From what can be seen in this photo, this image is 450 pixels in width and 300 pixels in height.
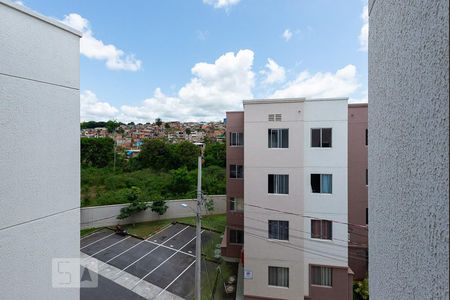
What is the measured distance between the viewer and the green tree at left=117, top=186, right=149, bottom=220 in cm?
1520

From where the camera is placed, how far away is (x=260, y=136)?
8.71m

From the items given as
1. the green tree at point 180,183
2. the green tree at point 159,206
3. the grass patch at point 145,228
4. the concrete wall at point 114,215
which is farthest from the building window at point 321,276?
the green tree at point 180,183

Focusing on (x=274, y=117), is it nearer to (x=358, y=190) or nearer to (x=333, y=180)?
(x=333, y=180)

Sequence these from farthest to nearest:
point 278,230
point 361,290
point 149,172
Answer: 1. point 149,172
2. point 361,290
3. point 278,230

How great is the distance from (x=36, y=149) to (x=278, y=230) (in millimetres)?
7860

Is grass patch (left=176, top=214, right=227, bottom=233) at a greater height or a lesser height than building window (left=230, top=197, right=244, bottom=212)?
lesser

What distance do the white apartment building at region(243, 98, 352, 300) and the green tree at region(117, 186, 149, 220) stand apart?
906cm

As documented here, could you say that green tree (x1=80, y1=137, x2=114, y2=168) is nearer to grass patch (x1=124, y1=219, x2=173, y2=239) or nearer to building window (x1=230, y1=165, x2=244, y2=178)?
grass patch (x1=124, y1=219, x2=173, y2=239)

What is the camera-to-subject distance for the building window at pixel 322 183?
27.4ft

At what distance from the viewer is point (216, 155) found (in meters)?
20.8

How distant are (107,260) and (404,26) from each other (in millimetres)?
13215

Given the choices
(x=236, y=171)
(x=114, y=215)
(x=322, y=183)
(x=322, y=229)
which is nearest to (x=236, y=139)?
(x=236, y=171)

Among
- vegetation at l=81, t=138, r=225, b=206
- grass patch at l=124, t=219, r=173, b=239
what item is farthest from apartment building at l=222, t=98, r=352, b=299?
vegetation at l=81, t=138, r=225, b=206

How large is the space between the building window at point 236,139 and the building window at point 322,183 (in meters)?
3.54
